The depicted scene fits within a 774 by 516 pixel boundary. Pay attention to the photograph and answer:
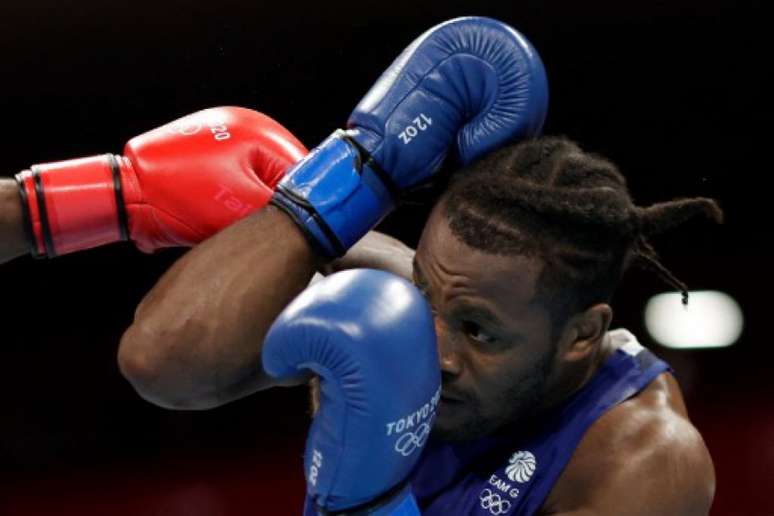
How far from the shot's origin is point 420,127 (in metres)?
1.43

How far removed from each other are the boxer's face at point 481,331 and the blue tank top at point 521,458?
0.07 meters

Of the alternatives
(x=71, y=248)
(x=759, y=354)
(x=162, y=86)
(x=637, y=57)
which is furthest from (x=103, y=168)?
(x=759, y=354)

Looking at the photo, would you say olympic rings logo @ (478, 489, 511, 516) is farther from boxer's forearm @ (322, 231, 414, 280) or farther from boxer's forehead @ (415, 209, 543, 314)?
boxer's forearm @ (322, 231, 414, 280)

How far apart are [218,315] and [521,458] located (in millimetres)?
423

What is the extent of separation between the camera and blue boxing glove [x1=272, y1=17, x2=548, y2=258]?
1.42 m

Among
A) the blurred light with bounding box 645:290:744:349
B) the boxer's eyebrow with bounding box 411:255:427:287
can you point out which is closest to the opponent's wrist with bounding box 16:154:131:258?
the boxer's eyebrow with bounding box 411:255:427:287

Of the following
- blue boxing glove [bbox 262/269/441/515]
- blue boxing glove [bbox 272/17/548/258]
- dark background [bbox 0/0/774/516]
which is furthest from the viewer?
dark background [bbox 0/0/774/516]

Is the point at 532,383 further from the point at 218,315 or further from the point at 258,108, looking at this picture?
the point at 258,108

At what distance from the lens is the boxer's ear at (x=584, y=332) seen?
1.38 meters

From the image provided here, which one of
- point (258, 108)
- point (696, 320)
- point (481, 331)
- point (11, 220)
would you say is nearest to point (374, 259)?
point (481, 331)

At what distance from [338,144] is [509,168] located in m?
0.24

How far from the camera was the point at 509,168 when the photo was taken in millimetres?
1373

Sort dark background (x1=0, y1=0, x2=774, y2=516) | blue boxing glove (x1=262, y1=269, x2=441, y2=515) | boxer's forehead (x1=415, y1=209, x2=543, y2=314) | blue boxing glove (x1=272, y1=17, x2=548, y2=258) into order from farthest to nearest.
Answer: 1. dark background (x1=0, y1=0, x2=774, y2=516)
2. blue boxing glove (x1=272, y1=17, x2=548, y2=258)
3. boxer's forehead (x1=415, y1=209, x2=543, y2=314)
4. blue boxing glove (x1=262, y1=269, x2=441, y2=515)

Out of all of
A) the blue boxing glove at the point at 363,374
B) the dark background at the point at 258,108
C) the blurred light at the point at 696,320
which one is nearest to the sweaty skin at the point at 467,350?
the blue boxing glove at the point at 363,374
